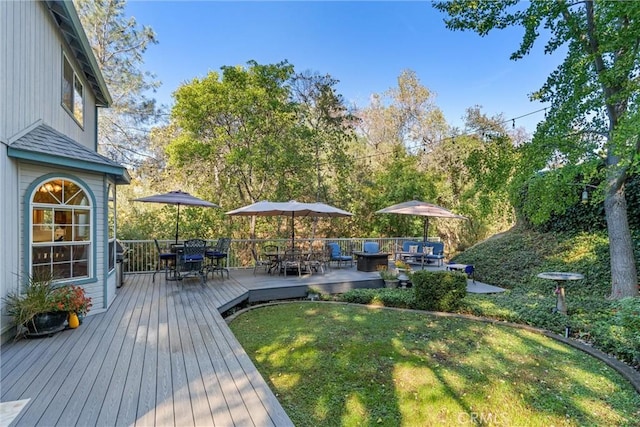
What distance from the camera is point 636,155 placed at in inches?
195

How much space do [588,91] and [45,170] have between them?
9.83 meters

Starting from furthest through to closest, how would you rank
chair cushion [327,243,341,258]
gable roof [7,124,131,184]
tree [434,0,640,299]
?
1. chair cushion [327,243,341,258]
2. tree [434,0,640,299]
3. gable roof [7,124,131,184]

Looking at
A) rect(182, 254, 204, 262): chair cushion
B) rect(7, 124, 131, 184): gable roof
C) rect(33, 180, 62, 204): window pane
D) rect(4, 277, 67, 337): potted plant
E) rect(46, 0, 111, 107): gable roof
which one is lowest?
rect(4, 277, 67, 337): potted plant

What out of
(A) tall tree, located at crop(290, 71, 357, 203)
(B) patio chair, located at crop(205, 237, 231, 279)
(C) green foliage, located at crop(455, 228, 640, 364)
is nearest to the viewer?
(C) green foliage, located at crop(455, 228, 640, 364)

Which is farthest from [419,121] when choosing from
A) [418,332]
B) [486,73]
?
[418,332]

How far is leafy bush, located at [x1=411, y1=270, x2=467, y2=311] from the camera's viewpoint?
625 centimetres

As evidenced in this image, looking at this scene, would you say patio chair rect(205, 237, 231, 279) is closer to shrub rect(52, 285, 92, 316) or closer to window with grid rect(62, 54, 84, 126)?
shrub rect(52, 285, 92, 316)

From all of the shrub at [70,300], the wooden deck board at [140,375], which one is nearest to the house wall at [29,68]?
the shrub at [70,300]

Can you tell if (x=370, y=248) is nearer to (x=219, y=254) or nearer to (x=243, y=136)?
(x=219, y=254)

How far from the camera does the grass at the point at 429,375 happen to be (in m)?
2.96

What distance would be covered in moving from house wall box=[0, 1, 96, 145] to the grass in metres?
4.46

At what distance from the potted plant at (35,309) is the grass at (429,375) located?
2453 millimetres

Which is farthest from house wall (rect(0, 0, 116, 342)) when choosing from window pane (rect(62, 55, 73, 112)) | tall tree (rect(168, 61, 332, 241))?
tall tree (rect(168, 61, 332, 241))

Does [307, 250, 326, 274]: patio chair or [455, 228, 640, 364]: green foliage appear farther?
[307, 250, 326, 274]: patio chair
